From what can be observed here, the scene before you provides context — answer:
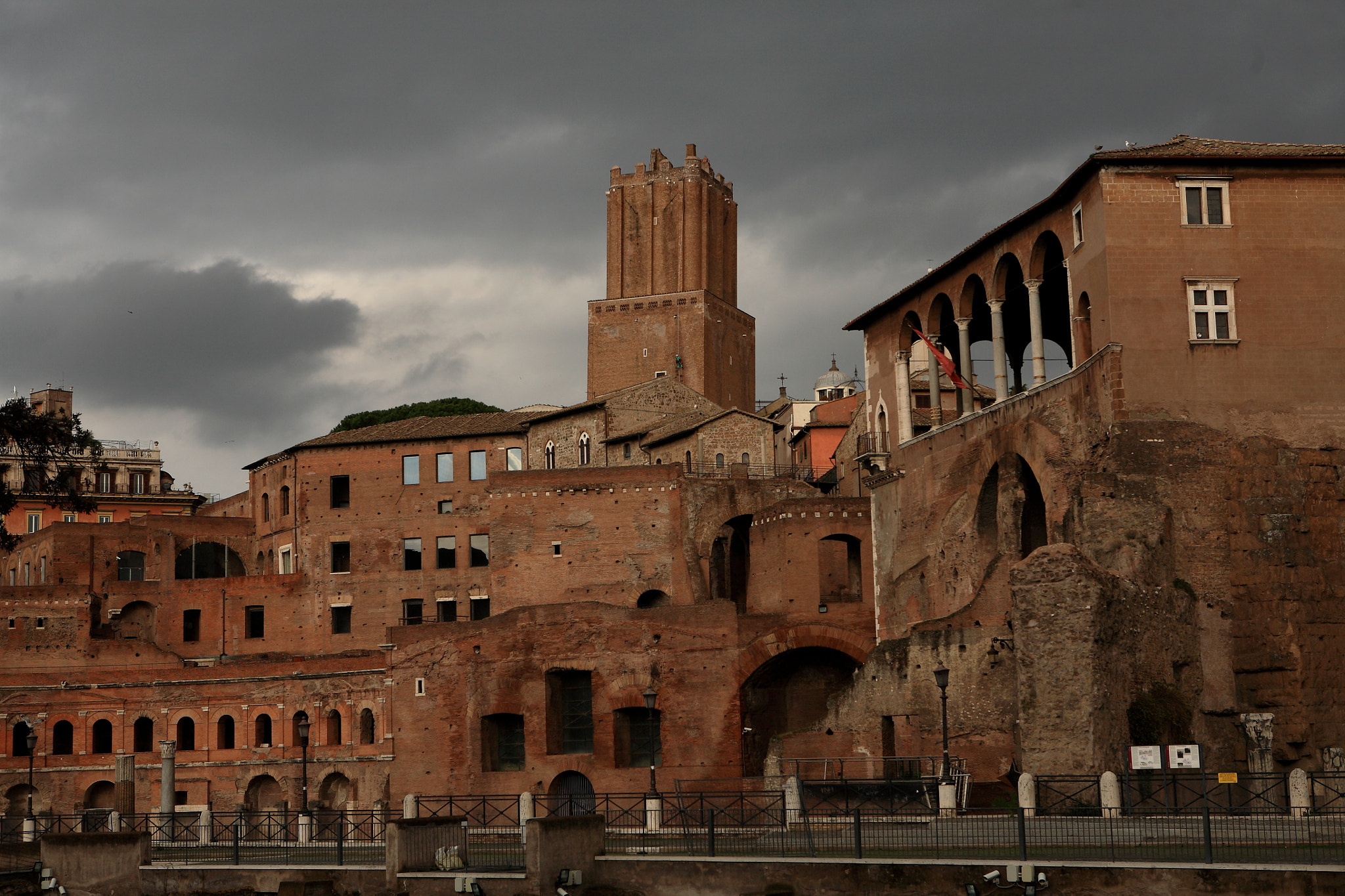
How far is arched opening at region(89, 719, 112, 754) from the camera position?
59500 millimetres

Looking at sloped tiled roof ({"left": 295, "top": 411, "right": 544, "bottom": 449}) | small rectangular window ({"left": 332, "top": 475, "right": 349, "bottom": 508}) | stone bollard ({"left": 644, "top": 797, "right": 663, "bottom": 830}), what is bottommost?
stone bollard ({"left": 644, "top": 797, "right": 663, "bottom": 830})

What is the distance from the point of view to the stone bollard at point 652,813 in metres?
32.6

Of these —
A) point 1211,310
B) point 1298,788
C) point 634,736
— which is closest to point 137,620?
point 634,736

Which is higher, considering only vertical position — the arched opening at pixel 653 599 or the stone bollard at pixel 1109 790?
the arched opening at pixel 653 599

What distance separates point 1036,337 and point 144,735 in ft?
114

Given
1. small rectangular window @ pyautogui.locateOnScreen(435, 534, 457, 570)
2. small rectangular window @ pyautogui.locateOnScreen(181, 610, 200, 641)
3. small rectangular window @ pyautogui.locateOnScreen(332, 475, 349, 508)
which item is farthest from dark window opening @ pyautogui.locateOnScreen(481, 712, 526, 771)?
small rectangular window @ pyautogui.locateOnScreen(181, 610, 200, 641)

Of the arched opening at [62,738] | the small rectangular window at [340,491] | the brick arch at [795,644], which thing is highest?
the small rectangular window at [340,491]

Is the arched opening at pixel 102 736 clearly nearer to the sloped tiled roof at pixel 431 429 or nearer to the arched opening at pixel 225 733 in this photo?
the arched opening at pixel 225 733

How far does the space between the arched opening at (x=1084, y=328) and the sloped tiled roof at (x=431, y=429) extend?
30.3 meters

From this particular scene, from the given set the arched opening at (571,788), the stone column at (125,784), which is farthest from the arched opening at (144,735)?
the arched opening at (571,788)

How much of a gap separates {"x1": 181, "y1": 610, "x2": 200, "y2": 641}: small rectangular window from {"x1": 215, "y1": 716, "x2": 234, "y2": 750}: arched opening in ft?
26.0

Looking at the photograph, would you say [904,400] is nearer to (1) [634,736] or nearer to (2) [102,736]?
(1) [634,736]

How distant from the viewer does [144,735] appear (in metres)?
59.8

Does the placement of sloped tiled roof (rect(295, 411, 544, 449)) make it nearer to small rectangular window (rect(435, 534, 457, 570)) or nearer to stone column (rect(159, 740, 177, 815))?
small rectangular window (rect(435, 534, 457, 570))
